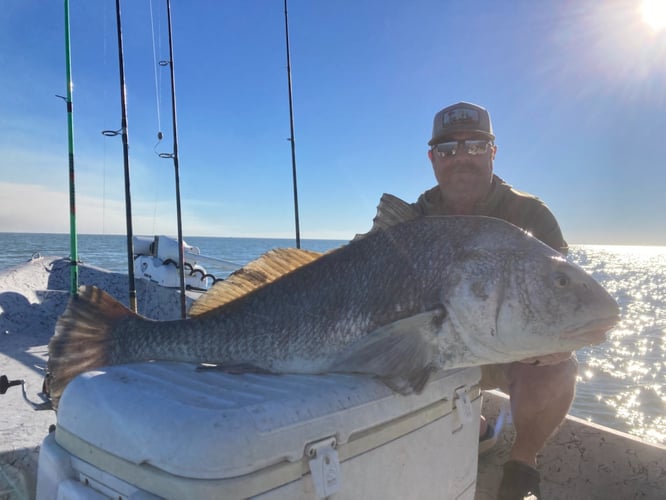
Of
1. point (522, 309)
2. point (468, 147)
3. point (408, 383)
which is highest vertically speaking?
point (468, 147)

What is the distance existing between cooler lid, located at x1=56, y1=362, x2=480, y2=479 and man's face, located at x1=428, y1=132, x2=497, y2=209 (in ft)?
6.10

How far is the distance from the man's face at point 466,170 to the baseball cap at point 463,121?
0.14 feet

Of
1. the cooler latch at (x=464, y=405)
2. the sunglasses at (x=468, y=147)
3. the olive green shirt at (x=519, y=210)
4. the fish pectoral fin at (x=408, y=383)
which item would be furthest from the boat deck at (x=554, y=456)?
the sunglasses at (x=468, y=147)

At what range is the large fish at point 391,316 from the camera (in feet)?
6.19

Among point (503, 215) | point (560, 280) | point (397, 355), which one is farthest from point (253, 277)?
point (503, 215)

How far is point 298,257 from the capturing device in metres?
2.40

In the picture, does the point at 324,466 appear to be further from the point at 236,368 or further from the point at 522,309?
the point at 522,309

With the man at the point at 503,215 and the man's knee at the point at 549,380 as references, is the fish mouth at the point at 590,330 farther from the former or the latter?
the man's knee at the point at 549,380

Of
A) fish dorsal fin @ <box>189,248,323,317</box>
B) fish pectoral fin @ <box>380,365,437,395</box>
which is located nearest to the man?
fish dorsal fin @ <box>189,248,323,317</box>

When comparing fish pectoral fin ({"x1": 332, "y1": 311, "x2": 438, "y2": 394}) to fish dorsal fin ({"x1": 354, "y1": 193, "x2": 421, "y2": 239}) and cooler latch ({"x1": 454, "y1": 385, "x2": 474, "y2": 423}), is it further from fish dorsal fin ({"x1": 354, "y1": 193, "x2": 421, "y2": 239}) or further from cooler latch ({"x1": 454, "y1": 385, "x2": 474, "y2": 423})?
fish dorsal fin ({"x1": 354, "y1": 193, "x2": 421, "y2": 239})

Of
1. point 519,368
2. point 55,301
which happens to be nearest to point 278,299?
point 519,368

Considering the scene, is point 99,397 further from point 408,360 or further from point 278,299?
point 408,360

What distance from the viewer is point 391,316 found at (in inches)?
77.7

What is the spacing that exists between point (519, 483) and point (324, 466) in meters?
1.70
